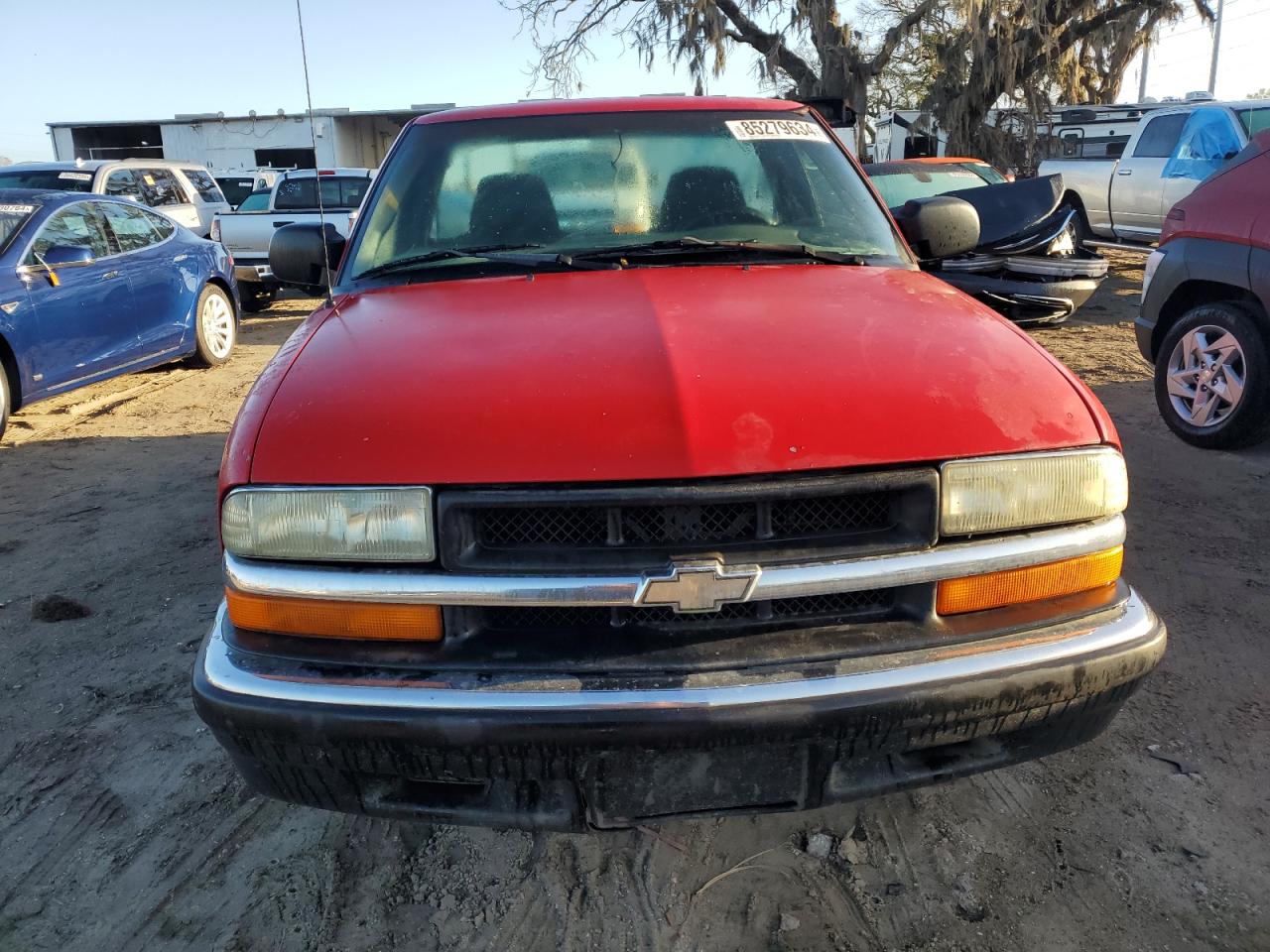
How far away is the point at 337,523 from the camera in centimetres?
178

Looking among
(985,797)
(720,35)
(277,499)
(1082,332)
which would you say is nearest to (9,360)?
(277,499)

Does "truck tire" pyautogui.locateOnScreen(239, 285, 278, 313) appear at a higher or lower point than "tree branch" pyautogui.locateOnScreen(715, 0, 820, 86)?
lower

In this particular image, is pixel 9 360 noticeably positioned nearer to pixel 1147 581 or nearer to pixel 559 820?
pixel 559 820

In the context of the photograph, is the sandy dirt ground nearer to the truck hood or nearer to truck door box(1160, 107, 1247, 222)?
the truck hood

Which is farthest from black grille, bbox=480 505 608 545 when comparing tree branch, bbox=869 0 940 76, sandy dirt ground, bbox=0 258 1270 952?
tree branch, bbox=869 0 940 76

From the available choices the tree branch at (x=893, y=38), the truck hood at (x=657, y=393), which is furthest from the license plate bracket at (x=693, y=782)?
the tree branch at (x=893, y=38)

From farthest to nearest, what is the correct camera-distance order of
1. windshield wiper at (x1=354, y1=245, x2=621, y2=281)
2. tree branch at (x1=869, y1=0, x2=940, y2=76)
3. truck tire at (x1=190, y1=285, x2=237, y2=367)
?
tree branch at (x1=869, y1=0, x2=940, y2=76)
truck tire at (x1=190, y1=285, x2=237, y2=367)
windshield wiper at (x1=354, y1=245, x2=621, y2=281)

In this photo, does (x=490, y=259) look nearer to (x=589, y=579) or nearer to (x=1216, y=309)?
(x=589, y=579)

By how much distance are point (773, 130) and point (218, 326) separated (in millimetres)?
7033

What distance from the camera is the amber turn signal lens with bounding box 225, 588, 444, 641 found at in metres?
1.78

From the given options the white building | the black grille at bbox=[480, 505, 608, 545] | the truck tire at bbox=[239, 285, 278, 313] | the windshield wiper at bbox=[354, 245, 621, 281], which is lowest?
the truck tire at bbox=[239, 285, 278, 313]

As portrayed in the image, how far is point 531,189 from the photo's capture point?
9.70 feet

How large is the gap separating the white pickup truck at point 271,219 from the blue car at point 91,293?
2968 millimetres

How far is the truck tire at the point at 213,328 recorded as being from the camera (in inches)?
326
